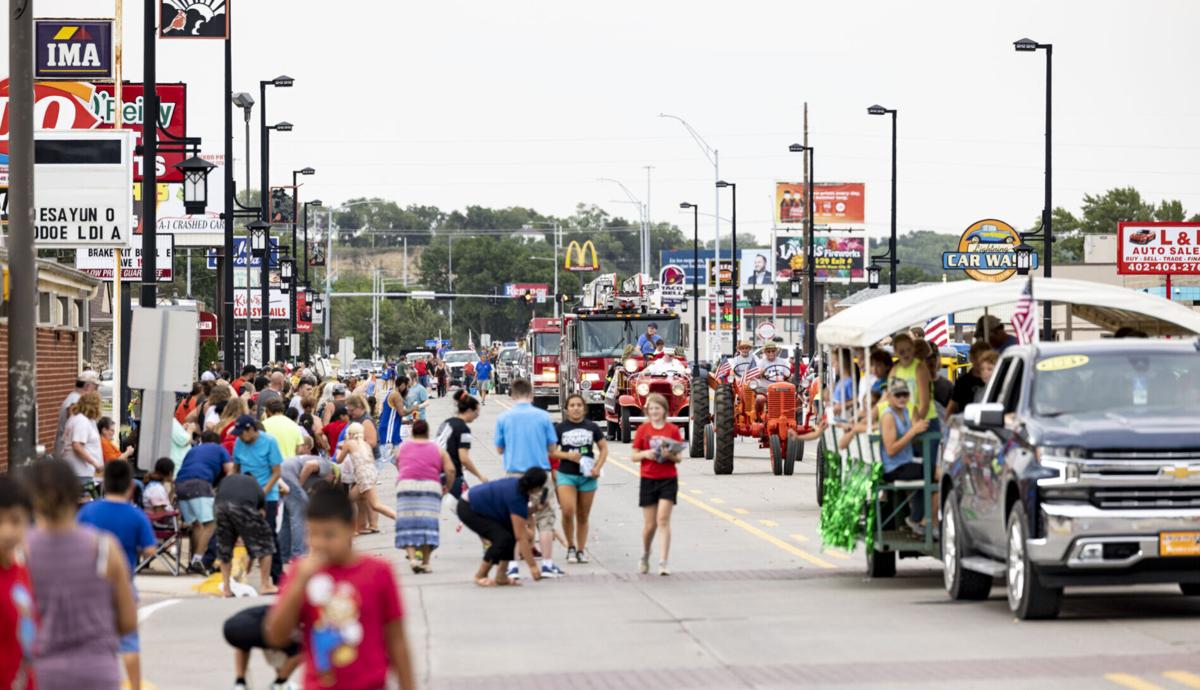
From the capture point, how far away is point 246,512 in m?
18.5

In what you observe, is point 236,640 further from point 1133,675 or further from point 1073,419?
point 1073,419

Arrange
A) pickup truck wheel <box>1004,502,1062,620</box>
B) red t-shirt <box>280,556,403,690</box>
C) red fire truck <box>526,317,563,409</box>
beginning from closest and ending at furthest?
1. red t-shirt <box>280,556,403,690</box>
2. pickup truck wheel <box>1004,502,1062,620</box>
3. red fire truck <box>526,317,563,409</box>

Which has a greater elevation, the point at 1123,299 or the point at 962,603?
the point at 1123,299

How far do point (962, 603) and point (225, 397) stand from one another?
34.9 ft

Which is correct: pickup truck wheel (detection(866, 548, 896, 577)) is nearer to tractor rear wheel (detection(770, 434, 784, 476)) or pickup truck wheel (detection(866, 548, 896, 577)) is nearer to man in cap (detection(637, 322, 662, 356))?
tractor rear wheel (detection(770, 434, 784, 476))

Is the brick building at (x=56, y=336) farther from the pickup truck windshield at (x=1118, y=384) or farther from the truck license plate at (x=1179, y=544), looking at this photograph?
the truck license plate at (x=1179, y=544)

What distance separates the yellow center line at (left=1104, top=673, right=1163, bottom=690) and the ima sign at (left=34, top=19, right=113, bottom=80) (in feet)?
67.1

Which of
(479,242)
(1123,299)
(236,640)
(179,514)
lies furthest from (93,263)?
(479,242)

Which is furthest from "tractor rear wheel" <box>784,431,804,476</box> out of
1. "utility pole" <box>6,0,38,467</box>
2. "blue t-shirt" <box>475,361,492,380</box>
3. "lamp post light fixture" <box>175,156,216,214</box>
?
"blue t-shirt" <box>475,361,492,380</box>

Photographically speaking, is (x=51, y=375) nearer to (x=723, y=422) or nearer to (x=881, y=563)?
(x=723, y=422)

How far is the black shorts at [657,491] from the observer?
19.1m

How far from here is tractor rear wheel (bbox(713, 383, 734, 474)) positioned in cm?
3316

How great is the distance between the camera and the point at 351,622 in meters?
7.39

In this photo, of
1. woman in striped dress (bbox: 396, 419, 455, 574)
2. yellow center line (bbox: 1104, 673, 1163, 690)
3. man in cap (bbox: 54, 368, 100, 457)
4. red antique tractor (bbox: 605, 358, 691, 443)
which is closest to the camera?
yellow center line (bbox: 1104, 673, 1163, 690)
